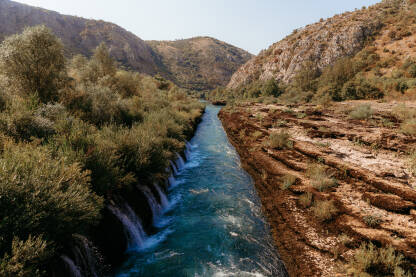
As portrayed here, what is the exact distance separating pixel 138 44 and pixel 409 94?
374 feet

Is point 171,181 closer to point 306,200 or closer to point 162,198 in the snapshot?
point 162,198

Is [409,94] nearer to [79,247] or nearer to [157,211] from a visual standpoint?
[157,211]

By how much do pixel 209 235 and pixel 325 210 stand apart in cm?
436

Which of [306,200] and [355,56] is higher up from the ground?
[355,56]

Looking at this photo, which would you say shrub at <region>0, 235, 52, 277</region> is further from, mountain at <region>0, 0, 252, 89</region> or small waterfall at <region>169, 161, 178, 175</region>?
mountain at <region>0, 0, 252, 89</region>

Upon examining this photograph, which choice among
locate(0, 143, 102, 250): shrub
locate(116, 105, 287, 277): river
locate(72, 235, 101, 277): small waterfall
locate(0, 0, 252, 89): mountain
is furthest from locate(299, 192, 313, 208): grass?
locate(0, 0, 252, 89): mountain

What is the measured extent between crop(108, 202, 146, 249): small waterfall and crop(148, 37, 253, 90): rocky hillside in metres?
110

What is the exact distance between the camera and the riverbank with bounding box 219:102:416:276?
5711 millimetres

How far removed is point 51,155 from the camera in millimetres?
4680

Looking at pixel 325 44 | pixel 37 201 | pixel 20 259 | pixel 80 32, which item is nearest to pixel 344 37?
pixel 325 44

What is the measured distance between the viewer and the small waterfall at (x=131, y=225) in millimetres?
5934

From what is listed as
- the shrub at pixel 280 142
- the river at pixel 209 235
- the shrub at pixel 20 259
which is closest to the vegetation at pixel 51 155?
the shrub at pixel 20 259

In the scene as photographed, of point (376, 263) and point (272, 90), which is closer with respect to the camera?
Answer: point (376, 263)

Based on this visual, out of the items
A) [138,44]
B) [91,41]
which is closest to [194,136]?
[91,41]
